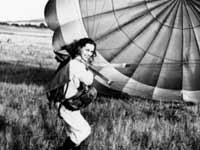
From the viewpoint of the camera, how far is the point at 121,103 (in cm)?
690

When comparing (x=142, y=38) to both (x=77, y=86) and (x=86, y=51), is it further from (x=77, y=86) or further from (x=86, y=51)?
(x=77, y=86)

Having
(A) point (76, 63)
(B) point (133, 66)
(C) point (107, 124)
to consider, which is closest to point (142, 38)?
(B) point (133, 66)

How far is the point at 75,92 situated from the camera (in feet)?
11.1

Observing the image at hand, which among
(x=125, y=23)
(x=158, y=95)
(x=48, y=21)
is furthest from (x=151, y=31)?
(x=48, y=21)

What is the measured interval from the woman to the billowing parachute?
115 inches

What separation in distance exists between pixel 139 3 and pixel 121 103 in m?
2.20

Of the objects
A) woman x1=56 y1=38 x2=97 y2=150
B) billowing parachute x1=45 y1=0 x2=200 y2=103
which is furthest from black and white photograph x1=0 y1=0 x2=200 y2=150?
woman x1=56 y1=38 x2=97 y2=150

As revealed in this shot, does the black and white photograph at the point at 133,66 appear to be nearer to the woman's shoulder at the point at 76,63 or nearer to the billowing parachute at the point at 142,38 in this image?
the billowing parachute at the point at 142,38

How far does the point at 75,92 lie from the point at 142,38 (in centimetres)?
375

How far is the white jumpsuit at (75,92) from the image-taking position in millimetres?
3320

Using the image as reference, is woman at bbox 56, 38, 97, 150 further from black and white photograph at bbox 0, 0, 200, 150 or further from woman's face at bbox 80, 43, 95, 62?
black and white photograph at bbox 0, 0, 200, 150

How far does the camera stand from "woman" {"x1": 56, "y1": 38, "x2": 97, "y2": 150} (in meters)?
3.33

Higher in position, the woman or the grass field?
the woman

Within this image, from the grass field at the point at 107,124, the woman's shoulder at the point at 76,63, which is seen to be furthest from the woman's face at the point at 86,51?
the grass field at the point at 107,124
